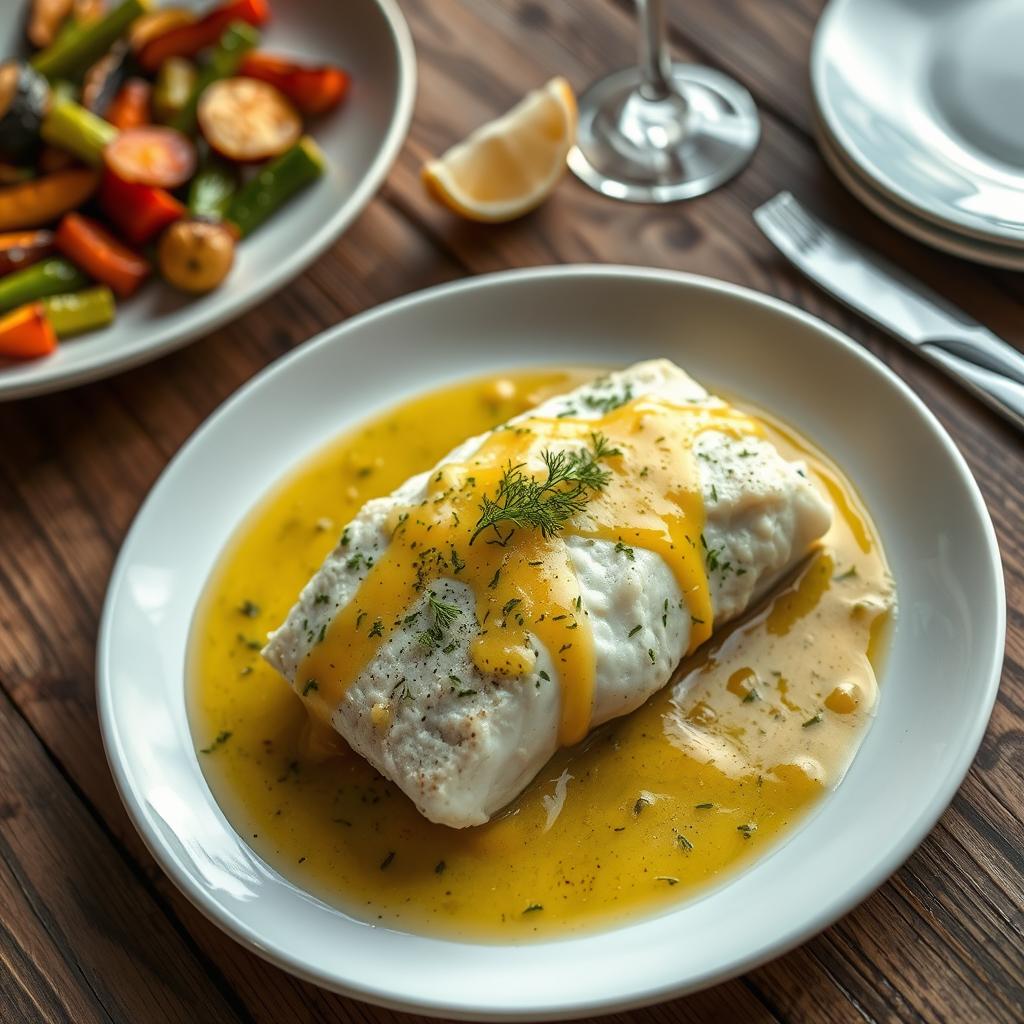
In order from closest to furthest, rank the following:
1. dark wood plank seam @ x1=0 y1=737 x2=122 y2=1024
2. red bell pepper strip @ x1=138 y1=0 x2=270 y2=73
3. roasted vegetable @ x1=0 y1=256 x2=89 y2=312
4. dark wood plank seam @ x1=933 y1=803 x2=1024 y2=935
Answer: dark wood plank seam @ x1=933 y1=803 x2=1024 y2=935 < dark wood plank seam @ x1=0 y1=737 x2=122 y2=1024 < roasted vegetable @ x1=0 y1=256 x2=89 y2=312 < red bell pepper strip @ x1=138 y1=0 x2=270 y2=73

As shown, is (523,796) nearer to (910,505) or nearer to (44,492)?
(910,505)

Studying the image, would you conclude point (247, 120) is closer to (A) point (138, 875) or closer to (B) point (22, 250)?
(B) point (22, 250)

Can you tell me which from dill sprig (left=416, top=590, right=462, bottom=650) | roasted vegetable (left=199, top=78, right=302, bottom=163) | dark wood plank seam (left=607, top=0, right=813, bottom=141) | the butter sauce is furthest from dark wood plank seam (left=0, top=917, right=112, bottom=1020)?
dark wood plank seam (left=607, top=0, right=813, bottom=141)

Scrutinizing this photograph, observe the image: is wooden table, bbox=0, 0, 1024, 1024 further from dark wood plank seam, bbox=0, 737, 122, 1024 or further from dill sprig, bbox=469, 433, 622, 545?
dill sprig, bbox=469, 433, 622, 545

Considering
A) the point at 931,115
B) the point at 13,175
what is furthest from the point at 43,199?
the point at 931,115

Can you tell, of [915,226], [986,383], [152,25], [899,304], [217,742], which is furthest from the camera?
[152,25]

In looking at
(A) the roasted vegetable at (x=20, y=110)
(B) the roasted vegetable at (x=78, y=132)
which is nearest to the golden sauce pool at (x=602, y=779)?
(B) the roasted vegetable at (x=78, y=132)

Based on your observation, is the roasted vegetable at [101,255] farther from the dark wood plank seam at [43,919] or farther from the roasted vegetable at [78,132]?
the dark wood plank seam at [43,919]

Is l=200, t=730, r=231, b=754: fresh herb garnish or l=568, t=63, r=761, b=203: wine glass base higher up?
l=568, t=63, r=761, b=203: wine glass base
